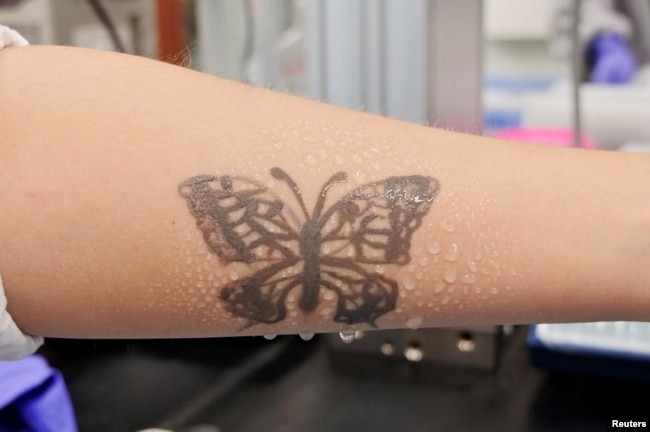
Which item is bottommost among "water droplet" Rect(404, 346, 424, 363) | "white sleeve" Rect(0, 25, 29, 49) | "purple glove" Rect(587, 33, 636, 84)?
"water droplet" Rect(404, 346, 424, 363)

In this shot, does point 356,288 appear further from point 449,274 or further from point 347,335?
point 347,335

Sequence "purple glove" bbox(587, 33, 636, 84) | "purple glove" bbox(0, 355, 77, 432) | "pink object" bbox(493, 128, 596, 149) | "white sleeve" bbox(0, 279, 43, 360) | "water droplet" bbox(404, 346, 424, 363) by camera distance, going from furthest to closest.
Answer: "purple glove" bbox(587, 33, 636, 84), "pink object" bbox(493, 128, 596, 149), "water droplet" bbox(404, 346, 424, 363), "purple glove" bbox(0, 355, 77, 432), "white sleeve" bbox(0, 279, 43, 360)

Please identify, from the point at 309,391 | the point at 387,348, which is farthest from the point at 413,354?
the point at 309,391

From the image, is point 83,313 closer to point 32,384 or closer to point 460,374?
point 32,384

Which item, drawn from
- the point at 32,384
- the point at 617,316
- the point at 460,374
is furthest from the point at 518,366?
the point at 32,384

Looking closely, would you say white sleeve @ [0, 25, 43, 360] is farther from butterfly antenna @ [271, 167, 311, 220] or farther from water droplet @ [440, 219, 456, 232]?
water droplet @ [440, 219, 456, 232]

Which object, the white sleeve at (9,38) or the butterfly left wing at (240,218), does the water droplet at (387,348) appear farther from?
the white sleeve at (9,38)

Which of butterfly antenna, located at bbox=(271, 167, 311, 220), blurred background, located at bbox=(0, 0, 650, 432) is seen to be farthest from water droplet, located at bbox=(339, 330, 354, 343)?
butterfly antenna, located at bbox=(271, 167, 311, 220)

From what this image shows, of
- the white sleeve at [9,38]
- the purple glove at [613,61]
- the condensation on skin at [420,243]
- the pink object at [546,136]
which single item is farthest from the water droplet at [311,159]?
the purple glove at [613,61]
